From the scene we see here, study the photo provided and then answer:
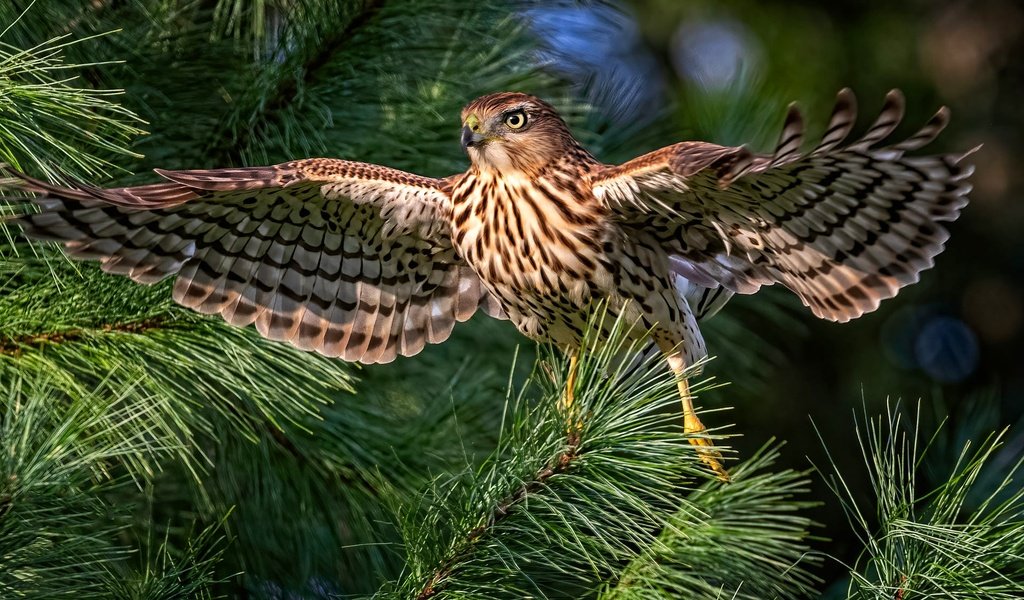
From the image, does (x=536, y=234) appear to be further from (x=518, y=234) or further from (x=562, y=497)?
(x=562, y=497)

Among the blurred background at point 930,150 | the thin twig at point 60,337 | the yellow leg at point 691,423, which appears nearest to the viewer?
the yellow leg at point 691,423

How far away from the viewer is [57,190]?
2.52 m

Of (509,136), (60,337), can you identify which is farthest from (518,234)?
(60,337)

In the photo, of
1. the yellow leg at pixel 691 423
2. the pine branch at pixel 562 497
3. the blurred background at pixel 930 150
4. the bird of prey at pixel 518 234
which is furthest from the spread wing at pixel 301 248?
the blurred background at pixel 930 150

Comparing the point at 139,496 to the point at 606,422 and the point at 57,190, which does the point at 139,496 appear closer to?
the point at 57,190

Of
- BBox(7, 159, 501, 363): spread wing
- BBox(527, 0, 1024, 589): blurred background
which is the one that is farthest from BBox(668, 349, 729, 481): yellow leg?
BBox(527, 0, 1024, 589): blurred background

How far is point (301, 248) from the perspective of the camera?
3580mm

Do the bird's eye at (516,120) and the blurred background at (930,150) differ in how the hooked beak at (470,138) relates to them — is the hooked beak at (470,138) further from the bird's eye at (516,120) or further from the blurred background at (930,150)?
the blurred background at (930,150)

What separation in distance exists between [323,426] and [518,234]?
849 millimetres

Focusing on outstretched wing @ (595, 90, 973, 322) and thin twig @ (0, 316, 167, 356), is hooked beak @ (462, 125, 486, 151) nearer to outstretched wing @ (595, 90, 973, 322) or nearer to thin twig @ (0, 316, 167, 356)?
outstretched wing @ (595, 90, 973, 322)

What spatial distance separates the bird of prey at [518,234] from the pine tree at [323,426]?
156 millimetres

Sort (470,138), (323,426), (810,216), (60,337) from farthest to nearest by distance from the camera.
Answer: (323,426) < (470,138) < (810,216) < (60,337)

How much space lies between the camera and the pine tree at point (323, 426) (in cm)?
235

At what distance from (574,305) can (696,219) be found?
415 millimetres
